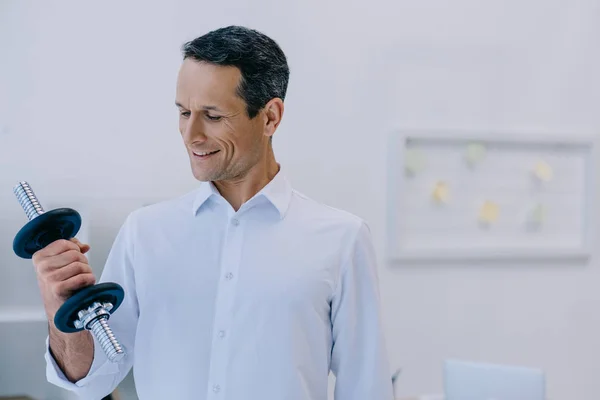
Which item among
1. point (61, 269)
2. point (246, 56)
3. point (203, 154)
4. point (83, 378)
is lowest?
point (83, 378)

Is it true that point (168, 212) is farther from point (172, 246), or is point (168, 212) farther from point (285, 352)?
point (285, 352)

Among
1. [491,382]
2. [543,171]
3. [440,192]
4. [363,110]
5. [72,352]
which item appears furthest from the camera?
[543,171]

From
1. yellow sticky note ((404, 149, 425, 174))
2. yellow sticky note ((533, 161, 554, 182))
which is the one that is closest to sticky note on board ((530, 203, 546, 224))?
yellow sticky note ((533, 161, 554, 182))

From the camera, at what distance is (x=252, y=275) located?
144cm

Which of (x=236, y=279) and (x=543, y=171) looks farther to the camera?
(x=543, y=171)

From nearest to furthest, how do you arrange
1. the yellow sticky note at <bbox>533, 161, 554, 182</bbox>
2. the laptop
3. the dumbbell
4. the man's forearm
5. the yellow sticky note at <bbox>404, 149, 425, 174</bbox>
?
the dumbbell, the man's forearm, the laptop, the yellow sticky note at <bbox>404, 149, 425, 174</bbox>, the yellow sticky note at <bbox>533, 161, 554, 182</bbox>

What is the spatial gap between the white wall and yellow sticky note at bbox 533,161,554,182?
13cm

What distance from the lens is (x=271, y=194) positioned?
149cm

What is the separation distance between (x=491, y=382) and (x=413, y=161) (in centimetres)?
77

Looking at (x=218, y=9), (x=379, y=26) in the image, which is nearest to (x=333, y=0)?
(x=379, y=26)

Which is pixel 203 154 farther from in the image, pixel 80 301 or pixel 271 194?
pixel 80 301

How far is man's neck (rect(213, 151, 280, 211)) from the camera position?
1.49 metres

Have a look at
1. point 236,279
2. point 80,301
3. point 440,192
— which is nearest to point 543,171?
point 440,192

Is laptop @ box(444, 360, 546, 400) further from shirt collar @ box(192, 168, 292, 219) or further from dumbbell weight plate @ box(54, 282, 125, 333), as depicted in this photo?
dumbbell weight plate @ box(54, 282, 125, 333)
